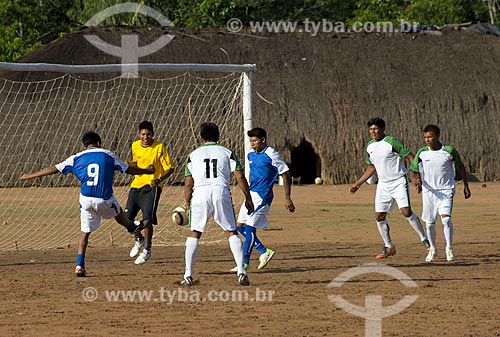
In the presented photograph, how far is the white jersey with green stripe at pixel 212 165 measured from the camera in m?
10.1

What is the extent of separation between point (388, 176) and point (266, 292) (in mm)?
3314

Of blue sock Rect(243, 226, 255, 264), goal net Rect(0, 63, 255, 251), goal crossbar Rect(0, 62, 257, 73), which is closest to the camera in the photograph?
blue sock Rect(243, 226, 255, 264)

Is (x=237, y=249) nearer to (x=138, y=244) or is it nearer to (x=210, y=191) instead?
(x=210, y=191)

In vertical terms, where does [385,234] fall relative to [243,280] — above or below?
above

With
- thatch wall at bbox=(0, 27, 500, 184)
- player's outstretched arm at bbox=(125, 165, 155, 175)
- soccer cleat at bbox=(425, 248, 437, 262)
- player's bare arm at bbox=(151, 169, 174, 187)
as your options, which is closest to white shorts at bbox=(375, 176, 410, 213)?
soccer cleat at bbox=(425, 248, 437, 262)

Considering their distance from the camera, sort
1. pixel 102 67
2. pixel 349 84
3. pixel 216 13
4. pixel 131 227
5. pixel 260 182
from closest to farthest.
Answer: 1. pixel 260 182
2. pixel 131 227
3. pixel 102 67
4. pixel 349 84
5. pixel 216 13

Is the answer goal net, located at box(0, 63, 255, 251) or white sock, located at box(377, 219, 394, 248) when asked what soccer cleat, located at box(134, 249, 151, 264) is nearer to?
white sock, located at box(377, 219, 394, 248)

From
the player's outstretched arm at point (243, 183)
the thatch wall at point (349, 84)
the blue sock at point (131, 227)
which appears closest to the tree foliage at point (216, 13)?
the thatch wall at point (349, 84)

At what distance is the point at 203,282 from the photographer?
1059cm

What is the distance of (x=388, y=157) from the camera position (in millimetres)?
12586

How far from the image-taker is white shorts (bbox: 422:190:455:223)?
12.3 metres

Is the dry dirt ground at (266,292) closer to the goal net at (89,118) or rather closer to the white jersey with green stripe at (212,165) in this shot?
the white jersey with green stripe at (212,165)

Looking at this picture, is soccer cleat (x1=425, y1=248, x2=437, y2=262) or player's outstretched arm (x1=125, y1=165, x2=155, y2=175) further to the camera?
soccer cleat (x1=425, y1=248, x2=437, y2=262)

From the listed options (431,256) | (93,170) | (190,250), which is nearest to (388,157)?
(431,256)
